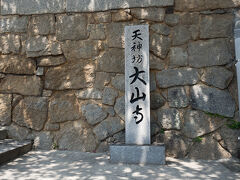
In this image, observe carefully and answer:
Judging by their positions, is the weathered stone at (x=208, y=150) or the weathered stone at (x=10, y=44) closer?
the weathered stone at (x=208, y=150)

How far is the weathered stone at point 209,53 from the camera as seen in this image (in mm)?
2961

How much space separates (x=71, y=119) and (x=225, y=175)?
7.75 ft

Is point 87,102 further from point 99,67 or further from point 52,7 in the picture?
point 52,7

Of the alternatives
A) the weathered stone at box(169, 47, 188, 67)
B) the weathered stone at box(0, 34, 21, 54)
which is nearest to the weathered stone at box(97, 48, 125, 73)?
the weathered stone at box(169, 47, 188, 67)

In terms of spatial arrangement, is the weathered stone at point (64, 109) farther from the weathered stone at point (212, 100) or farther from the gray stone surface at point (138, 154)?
the weathered stone at point (212, 100)

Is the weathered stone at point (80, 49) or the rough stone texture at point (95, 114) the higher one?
the weathered stone at point (80, 49)

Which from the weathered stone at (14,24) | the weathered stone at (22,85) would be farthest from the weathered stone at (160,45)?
the weathered stone at (14,24)

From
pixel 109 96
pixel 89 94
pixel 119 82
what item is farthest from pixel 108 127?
pixel 119 82

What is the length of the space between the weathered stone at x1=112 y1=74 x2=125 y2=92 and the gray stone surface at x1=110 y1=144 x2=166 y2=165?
972 millimetres

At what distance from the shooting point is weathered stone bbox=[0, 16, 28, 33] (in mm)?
3385

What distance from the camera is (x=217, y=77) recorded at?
9.65 ft

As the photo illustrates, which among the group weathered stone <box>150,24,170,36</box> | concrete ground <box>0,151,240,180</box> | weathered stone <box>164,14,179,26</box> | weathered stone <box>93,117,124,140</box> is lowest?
concrete ground <box>0,151,240,180</box>

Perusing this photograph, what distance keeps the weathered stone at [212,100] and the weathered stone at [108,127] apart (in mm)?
1227

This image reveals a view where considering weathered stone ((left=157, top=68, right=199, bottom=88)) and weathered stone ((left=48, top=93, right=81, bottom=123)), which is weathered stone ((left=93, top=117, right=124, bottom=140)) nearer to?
weathered stone ((left=48, top=93, right=81, bottom=123))
